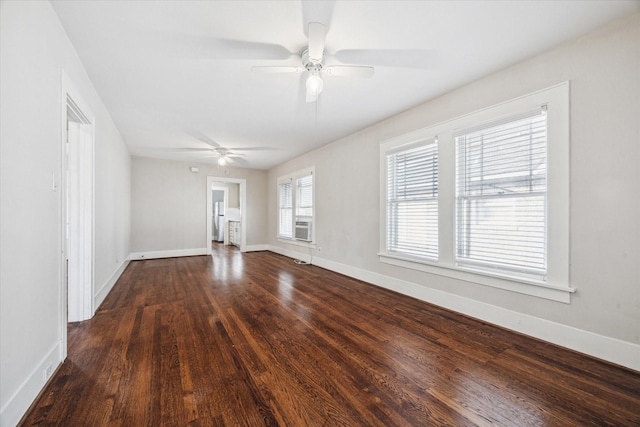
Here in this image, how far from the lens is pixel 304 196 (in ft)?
20.3

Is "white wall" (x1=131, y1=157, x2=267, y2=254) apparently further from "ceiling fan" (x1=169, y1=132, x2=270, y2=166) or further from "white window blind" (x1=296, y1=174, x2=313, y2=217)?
"white window blind" (x1=296, y1=174, x2=313, y2=217)

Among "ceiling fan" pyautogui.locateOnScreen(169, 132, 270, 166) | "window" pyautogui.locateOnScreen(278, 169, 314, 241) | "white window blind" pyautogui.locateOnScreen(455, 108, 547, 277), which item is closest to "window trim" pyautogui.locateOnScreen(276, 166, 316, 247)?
"window" pyautogui.locateOnScreen(278, 169, 314, 241)

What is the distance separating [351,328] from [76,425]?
6.39 ft

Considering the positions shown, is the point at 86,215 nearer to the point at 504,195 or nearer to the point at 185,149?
the point at 185,149

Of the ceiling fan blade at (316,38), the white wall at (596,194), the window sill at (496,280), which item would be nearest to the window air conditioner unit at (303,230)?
the window sill at (496,280)

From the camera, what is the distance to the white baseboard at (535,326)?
189 centimetres

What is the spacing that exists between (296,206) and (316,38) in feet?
15.7

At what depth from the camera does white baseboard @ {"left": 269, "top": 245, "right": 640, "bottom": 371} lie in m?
1.89

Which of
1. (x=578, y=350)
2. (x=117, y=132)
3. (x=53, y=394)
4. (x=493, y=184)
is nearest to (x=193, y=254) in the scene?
(x=117, y=132)

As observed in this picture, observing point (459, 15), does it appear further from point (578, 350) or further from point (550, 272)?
point (578, 350)

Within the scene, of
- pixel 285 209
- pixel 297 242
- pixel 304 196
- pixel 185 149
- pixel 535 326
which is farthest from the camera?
pixel 285 209

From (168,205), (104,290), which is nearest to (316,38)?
(104,290)

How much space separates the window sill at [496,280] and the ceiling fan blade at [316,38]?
103 inches

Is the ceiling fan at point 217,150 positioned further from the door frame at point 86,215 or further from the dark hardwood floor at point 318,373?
the dark hardwood floor at point 318,373
